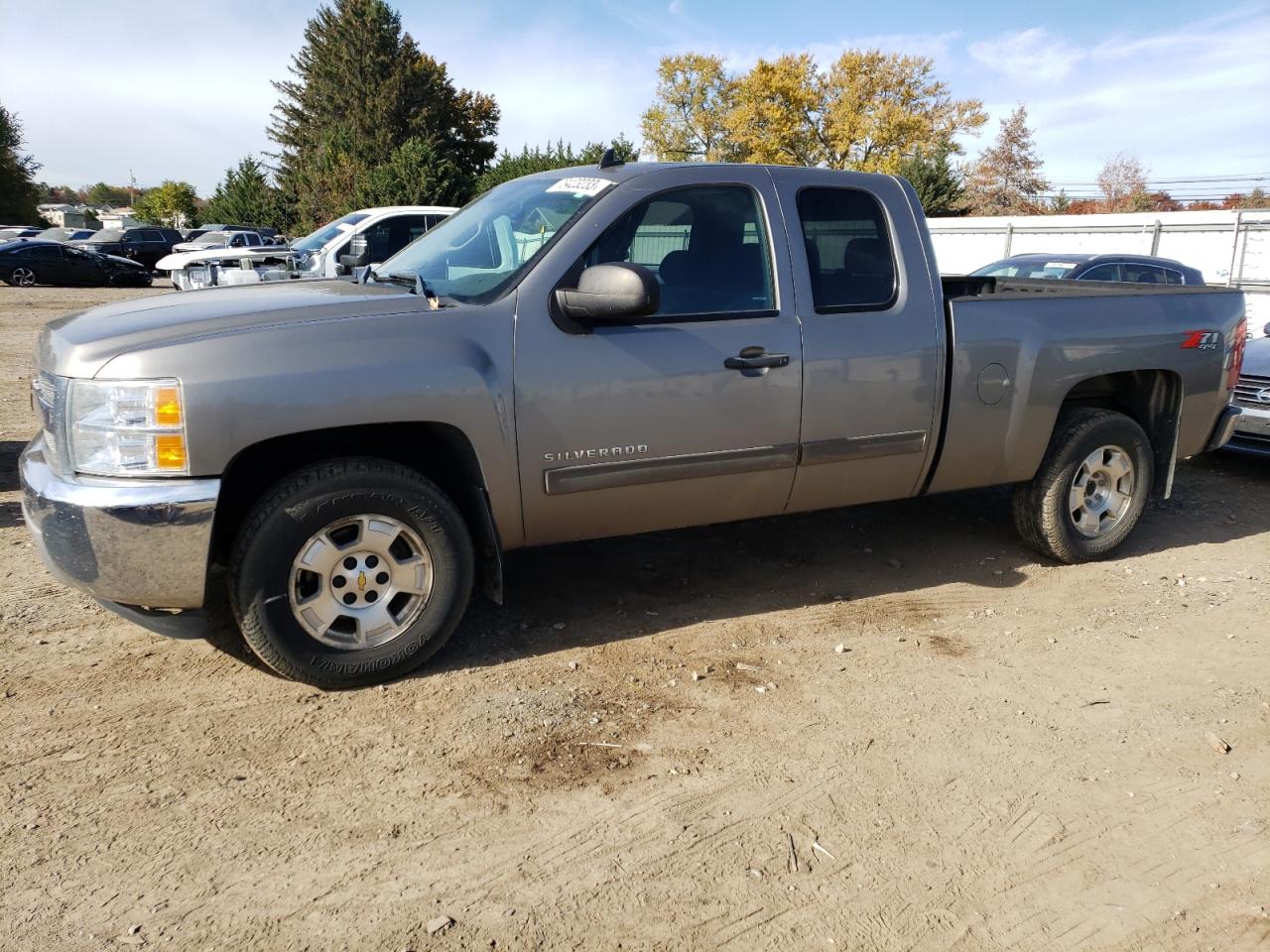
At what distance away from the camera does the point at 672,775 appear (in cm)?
326

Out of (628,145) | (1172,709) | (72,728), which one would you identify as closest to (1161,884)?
(1172,709)

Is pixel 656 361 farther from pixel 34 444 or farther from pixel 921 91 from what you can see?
pixel 921 91

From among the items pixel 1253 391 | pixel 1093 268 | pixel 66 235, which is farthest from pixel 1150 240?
pixel 66 235

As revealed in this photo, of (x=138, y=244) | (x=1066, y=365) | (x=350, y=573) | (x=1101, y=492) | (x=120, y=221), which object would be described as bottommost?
(x=1101, y=492)

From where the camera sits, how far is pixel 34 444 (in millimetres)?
3834

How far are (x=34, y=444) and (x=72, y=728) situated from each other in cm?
112

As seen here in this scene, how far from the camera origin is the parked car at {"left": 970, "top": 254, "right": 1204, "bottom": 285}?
455 inches

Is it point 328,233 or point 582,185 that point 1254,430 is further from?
point 328,233

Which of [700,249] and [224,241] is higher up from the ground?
[224,241]

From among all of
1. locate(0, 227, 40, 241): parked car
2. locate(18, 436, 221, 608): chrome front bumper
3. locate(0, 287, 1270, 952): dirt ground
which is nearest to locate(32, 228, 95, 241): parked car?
Result: locate(0, 227, 40, 241): parked car

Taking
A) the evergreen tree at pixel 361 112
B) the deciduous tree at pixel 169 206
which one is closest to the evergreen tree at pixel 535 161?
the evergreen tree at pixel 361 112

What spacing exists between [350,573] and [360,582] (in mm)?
53

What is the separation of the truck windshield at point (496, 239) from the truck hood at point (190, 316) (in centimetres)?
25

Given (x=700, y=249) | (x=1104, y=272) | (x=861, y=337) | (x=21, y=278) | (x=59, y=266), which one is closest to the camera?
(x=700, y=249)
